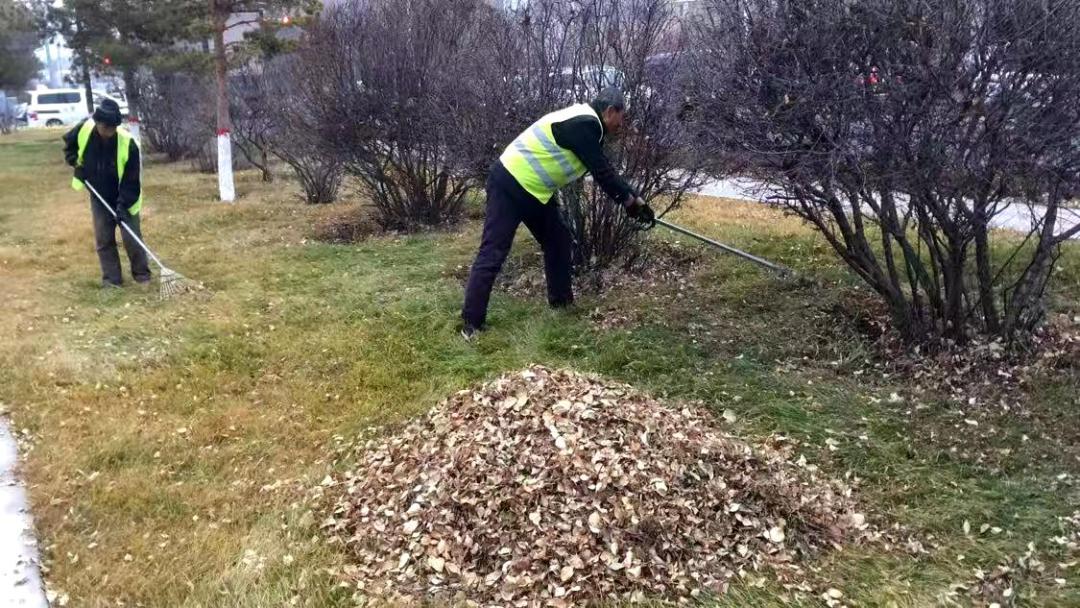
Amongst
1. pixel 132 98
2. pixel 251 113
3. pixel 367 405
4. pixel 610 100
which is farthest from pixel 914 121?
pixel 132 98

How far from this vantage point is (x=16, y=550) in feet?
10.8

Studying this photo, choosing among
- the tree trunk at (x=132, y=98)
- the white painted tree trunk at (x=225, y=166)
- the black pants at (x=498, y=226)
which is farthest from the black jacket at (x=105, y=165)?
the tree trunk at (x=132, y=98)

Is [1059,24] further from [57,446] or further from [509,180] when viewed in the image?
[57,446]

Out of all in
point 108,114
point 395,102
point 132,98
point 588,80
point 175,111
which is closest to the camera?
point 588,80

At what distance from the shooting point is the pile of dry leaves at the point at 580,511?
2.89 m

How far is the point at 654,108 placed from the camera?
18.8 ft

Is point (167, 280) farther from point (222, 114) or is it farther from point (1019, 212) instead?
point (222, 114)

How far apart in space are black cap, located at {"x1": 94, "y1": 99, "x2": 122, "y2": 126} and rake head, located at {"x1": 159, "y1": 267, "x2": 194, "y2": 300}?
119 centimetres

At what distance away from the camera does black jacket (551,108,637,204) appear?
15.9 feet

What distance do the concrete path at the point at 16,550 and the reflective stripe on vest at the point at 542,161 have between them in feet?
9.79

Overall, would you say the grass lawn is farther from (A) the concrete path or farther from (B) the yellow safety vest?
(B) the yellow safety vest

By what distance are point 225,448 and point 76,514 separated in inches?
27.9

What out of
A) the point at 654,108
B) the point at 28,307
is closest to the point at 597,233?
the point at 654,108

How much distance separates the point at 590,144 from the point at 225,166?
928 centimetres
